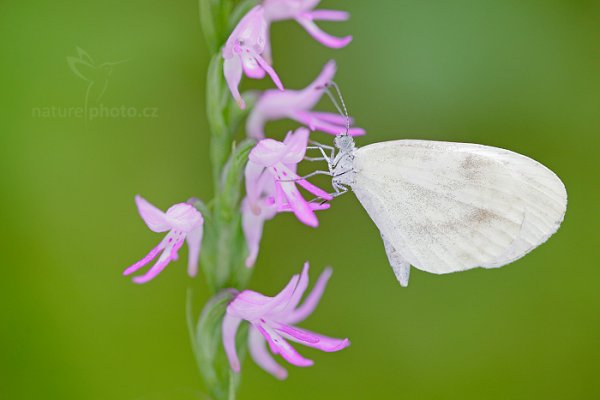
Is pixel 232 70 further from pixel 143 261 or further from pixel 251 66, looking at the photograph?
pixel 143 261

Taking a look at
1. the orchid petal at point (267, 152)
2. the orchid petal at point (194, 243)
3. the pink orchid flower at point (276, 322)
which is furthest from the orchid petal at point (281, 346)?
the orchid petal at point (267, 152)

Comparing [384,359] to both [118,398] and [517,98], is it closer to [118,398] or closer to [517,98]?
[118,398]

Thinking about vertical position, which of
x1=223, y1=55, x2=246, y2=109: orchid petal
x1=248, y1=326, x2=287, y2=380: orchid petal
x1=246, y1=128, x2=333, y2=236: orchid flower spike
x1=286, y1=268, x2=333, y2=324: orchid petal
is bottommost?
x1=248, y1=326, x2=287, y2=380: orchid petal

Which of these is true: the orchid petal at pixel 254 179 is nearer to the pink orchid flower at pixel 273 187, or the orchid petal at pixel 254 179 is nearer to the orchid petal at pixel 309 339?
the pink orchid flower at pixel 273 187

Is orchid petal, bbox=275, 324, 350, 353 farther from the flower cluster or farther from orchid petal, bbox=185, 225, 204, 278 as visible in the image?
orchid petal, bbox=185, 225, 204, 278

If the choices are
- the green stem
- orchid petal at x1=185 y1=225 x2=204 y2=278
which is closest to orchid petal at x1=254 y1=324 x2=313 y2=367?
the green stem

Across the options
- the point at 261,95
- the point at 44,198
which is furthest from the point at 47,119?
the point at 261,95

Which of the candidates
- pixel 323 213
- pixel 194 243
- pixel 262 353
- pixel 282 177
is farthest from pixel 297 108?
pixel 323 213
